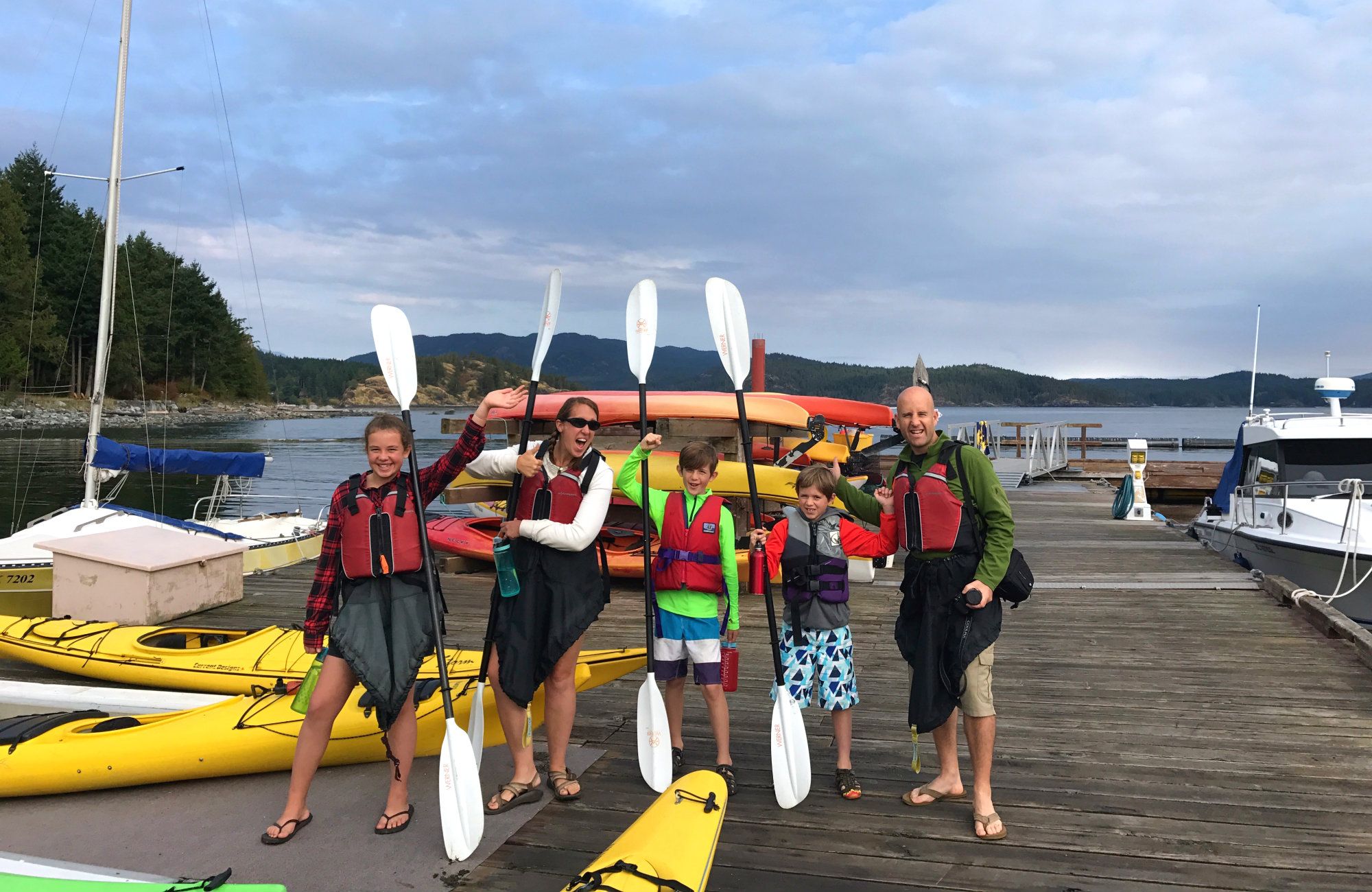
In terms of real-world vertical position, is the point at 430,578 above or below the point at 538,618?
above

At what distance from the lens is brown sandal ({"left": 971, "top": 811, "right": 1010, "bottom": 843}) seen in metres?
3.11

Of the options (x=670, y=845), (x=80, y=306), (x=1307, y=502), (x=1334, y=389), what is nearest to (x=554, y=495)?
(x=670, y=845)

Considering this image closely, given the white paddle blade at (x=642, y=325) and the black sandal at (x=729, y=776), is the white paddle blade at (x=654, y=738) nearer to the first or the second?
the black sandal at (x=729, y=776)

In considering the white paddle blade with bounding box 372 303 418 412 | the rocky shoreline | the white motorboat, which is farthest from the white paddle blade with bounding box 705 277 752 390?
the rocky shoreline

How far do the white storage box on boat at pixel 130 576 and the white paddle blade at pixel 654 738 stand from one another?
16.4 ft

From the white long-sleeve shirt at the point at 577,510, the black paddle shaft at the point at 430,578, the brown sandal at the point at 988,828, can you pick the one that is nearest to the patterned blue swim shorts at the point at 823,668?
the brown sandal at the point at 988,828

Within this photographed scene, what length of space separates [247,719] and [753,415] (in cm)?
541

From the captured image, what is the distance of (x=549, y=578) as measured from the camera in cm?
330

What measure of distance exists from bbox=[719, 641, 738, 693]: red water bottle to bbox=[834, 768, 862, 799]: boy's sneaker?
0.58m

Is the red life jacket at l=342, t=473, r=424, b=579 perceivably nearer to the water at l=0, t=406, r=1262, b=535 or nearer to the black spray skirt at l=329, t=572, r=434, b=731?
the black spray skirt at l=329, t=572, r=434, b=731

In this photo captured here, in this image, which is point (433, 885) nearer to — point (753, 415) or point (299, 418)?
point (753, 415)

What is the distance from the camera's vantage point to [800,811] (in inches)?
133

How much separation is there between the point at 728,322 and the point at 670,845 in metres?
2.72

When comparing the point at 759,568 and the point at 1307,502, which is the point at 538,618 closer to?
the point at 759,568
